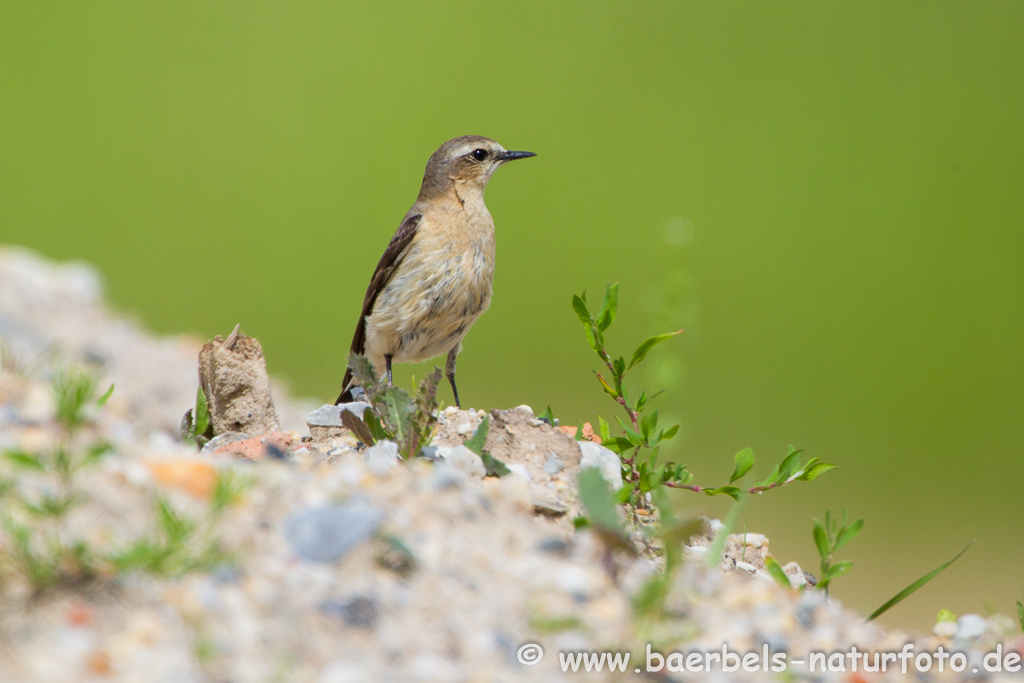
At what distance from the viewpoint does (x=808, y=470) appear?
12.8 feet

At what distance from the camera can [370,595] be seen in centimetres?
238

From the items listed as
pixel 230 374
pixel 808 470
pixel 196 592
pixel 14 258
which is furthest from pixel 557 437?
pixel 14 258

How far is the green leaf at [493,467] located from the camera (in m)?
3.56

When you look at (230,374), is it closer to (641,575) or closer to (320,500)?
(320,500)

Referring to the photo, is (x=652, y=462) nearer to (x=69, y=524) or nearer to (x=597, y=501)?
(x=597, y=501)

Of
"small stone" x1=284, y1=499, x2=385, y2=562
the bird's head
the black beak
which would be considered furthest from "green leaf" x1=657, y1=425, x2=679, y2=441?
the black beak

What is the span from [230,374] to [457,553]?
7.98 ft

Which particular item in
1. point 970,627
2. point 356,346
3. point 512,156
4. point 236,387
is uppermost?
point 512,156

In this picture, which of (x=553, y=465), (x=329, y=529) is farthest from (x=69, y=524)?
(x=553, y=465)

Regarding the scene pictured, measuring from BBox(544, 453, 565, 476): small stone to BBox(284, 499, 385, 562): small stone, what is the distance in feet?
4.17

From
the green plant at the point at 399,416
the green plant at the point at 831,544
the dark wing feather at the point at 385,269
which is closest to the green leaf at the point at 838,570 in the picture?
the green plant at the point at 831,544

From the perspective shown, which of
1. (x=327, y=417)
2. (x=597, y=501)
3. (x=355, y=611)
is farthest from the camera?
(x=327, y=417)

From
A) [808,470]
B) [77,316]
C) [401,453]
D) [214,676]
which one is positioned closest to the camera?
[214,676]

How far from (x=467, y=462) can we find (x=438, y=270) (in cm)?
258
